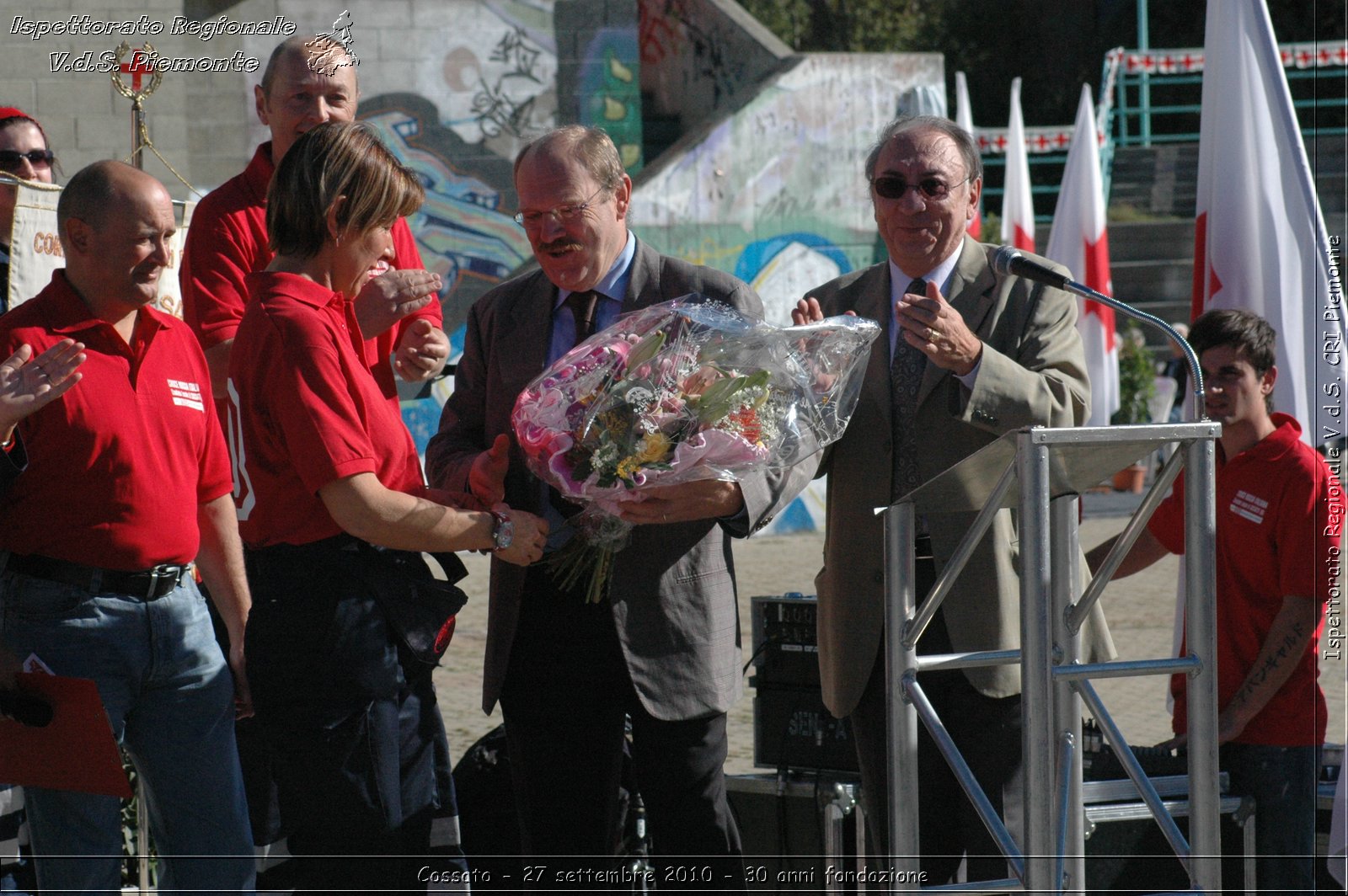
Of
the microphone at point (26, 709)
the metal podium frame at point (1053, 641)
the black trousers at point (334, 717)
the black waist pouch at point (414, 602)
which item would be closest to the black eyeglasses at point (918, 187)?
the metal podium frame at point (1053, 641)

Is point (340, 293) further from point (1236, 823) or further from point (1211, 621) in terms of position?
point (1236, 823)

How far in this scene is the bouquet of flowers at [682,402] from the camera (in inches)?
110

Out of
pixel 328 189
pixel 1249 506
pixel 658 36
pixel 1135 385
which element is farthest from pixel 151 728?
pixel 1135 385

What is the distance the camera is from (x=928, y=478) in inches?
126

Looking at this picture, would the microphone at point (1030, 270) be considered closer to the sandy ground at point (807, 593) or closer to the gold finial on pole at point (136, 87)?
the sandy ground at point (807, 593)

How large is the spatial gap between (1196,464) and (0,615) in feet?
8.11

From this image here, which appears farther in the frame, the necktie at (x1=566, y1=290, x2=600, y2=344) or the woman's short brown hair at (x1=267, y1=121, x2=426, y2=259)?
the necktie at (x1=566, y1=290, x2=600, y2=344)

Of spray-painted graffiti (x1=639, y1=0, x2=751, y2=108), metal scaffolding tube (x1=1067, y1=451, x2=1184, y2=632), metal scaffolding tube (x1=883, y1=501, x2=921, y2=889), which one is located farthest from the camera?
spray-painted graffiti (x1=639, y1=0, x2=751, y2=108)

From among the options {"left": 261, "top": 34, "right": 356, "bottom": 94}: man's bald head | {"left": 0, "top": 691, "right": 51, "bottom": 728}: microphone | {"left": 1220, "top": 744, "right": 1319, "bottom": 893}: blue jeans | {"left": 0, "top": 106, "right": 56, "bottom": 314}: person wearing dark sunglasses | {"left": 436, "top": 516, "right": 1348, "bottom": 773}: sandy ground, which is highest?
{"left": 261, "top": 34, "right": 356, "bottom": 94}: man's bald head

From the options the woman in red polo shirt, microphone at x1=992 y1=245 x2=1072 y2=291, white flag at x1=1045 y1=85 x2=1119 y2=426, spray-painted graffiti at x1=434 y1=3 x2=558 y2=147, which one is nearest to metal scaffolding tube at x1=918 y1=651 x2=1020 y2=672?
microphone at x1=992 y1=245 x2=1072 y2=291

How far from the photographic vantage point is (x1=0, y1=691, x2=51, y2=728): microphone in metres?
2.92

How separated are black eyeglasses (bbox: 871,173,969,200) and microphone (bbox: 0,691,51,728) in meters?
2.15

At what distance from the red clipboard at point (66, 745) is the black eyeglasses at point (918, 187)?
205cm

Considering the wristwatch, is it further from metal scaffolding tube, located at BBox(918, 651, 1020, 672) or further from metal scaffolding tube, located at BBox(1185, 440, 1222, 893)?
metal scaffolding tube, located at BBox(1185, 440, 1222, 893)
